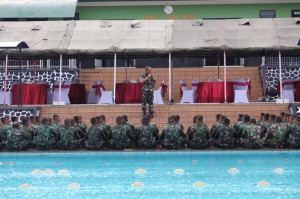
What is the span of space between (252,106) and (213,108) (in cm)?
130

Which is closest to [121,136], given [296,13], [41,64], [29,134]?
[29,134]

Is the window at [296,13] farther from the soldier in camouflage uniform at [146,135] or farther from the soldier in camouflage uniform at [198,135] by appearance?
the soldier in camouflage uniform at [146,135]

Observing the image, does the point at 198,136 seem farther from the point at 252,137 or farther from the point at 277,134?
the point at 277,134

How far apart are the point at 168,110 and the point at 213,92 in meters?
2.11

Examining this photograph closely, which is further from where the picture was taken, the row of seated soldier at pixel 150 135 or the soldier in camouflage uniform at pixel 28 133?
the soldier in camouflage uniform at pixel 28 133

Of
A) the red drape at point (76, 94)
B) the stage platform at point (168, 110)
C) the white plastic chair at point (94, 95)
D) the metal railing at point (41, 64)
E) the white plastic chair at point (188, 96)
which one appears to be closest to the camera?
the stage platform at point (168, 110)

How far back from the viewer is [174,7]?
1316 inches

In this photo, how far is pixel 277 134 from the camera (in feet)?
65.3

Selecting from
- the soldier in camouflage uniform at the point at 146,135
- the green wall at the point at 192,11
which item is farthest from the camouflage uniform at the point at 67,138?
the green wall at the point at 192,11

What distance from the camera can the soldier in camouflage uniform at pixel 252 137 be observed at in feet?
64.6

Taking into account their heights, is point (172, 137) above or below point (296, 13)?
below

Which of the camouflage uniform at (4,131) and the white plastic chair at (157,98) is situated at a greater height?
the white plastic chair at (157,98)

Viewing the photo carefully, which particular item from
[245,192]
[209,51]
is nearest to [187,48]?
[209,51]

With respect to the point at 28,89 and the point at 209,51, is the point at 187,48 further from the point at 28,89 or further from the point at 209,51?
the point at 28,89
